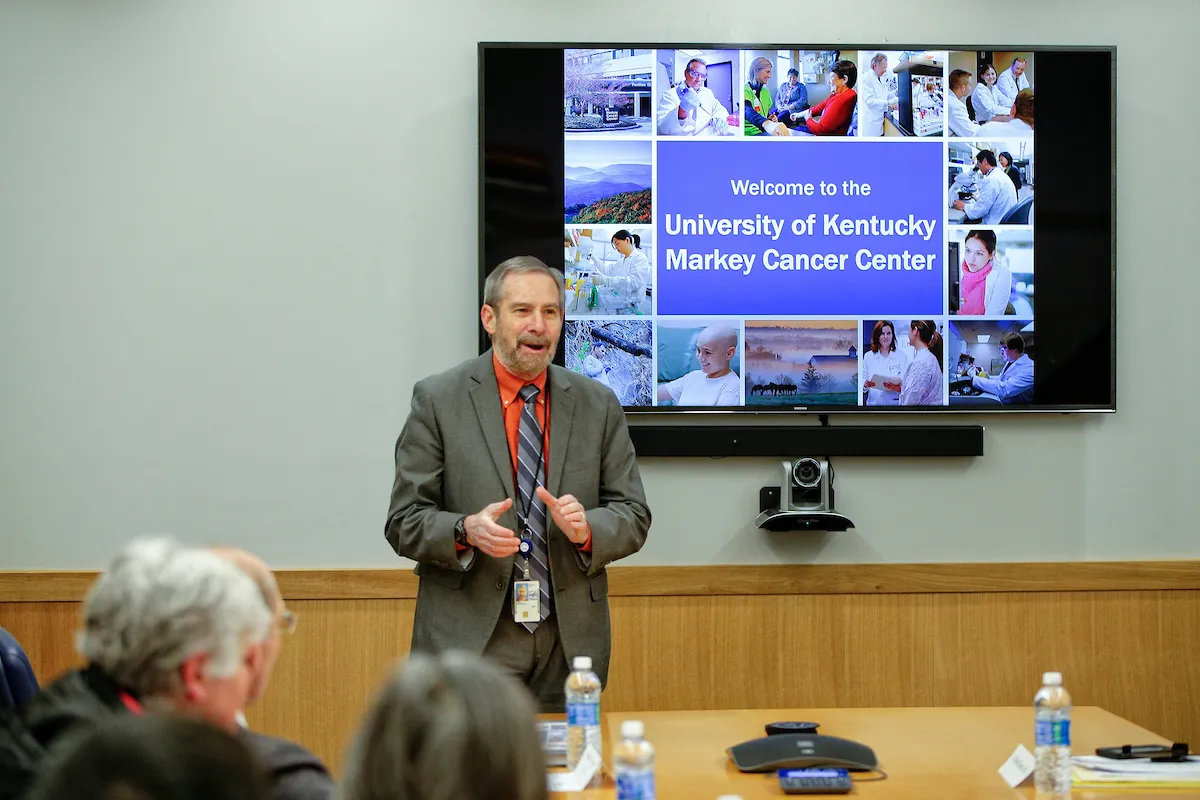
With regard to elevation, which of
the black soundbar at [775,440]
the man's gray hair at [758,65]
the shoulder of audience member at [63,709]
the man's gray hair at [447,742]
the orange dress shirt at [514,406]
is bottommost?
the shoulder of audience member at [63,709]

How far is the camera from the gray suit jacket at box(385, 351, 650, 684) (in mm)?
3234

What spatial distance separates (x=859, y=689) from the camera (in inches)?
179

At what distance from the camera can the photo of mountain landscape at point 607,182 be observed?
4.46 metres

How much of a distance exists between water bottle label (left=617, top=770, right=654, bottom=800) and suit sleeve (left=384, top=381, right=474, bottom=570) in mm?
1104

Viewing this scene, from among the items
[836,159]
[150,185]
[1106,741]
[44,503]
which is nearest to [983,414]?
[836,159]

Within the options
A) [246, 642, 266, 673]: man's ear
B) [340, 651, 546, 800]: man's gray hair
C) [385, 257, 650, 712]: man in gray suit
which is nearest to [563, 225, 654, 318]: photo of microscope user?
[385, 257, 650, 712]: man in gray suit

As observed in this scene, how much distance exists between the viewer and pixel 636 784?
2.17m

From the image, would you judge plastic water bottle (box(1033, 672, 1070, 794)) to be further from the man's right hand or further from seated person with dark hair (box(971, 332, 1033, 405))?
seated person with dark hair (box(971, 332, 1033, 405))

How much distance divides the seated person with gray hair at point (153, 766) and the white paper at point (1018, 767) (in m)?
1.98

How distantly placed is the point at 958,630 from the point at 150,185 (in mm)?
3454

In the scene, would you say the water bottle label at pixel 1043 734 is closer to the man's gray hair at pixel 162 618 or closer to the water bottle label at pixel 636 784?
the water bottle label at pixel 636 784

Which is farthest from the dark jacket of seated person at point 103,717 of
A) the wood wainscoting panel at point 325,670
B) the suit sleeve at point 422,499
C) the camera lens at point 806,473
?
the camera lens at point 806,473

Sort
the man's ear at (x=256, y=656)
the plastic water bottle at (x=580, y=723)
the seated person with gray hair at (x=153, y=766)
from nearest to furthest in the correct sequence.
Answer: the seated person with gray hair at (x=153, y=766) → the man's ear at (x=256, y=656) → the plastic water bottle at (x=580, y=723)

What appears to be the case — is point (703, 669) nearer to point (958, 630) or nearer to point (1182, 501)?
point (958, 630)
